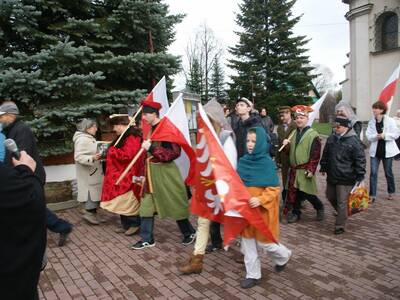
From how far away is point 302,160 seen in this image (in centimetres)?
632

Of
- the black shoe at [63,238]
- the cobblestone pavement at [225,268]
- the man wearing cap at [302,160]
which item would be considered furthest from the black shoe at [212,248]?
the black shoe at [63,238]

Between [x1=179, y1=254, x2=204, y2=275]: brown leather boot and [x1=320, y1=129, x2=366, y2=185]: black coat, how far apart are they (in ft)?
8.41

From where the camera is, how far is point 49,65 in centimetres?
771

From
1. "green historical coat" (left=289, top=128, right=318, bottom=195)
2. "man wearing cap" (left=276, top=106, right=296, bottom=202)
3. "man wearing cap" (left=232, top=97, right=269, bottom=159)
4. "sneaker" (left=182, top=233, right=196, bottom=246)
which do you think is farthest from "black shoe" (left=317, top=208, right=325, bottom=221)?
"sneaker" (left=182, top=233, right=196, bottom=246)

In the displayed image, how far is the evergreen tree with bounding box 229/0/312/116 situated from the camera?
29.8 meters

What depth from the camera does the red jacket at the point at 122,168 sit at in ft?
19.7

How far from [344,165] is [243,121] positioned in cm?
164

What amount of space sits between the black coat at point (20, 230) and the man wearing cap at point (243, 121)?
372 centimetres

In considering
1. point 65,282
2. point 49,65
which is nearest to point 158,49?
point 49,65

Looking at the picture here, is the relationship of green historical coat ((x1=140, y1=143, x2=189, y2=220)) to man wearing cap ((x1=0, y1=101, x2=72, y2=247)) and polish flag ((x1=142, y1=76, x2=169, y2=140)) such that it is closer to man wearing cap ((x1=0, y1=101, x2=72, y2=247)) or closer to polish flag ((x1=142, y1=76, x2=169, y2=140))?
polish flag ((x1=142, y1=76, x2=169, y2=140))

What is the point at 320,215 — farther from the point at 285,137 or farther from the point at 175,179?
the point at 175,179

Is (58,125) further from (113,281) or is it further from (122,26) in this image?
(113,281)

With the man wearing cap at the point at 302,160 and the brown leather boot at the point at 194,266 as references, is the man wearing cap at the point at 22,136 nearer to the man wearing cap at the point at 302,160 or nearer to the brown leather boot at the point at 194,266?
the brown leather boot at the point at 194,266

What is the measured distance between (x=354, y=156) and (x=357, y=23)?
18.7 metres
